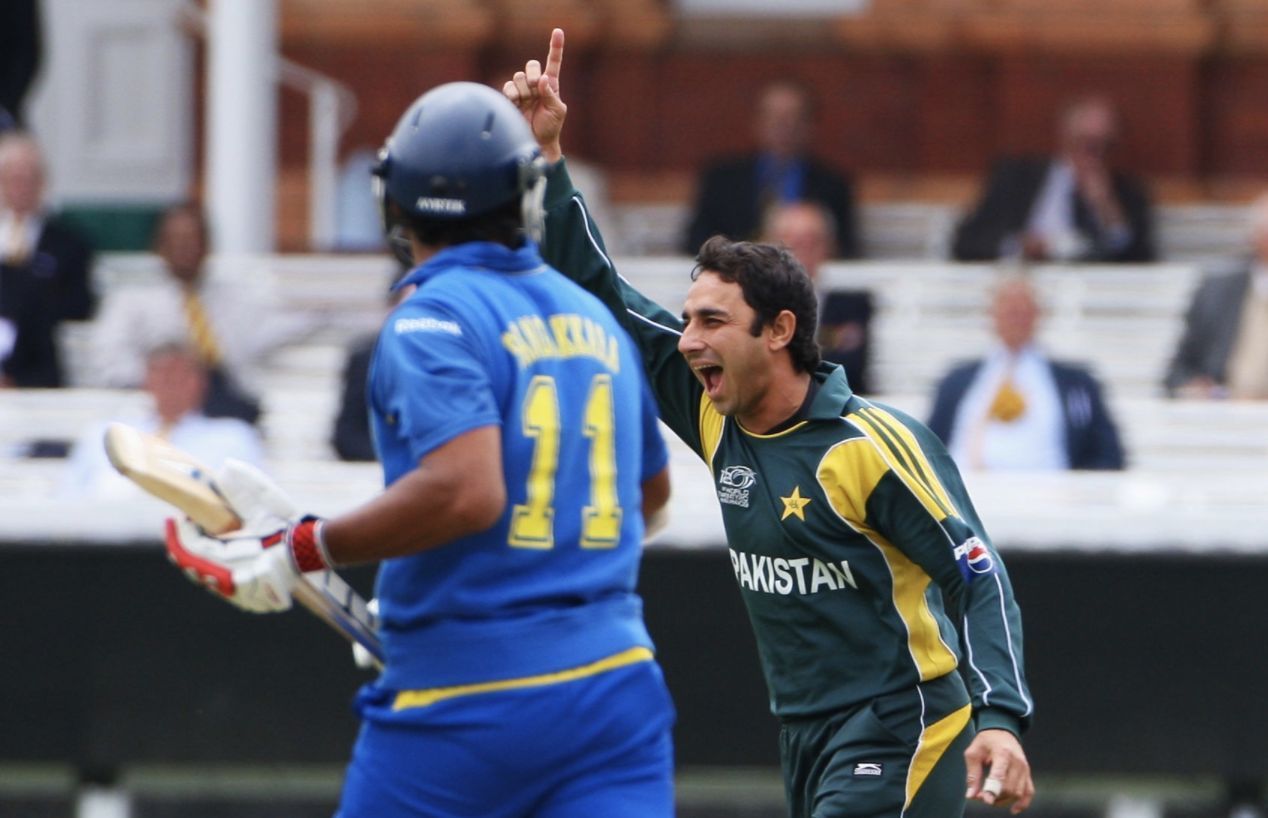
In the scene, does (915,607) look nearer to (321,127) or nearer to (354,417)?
(354,417)

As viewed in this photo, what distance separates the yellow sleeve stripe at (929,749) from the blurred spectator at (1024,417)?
3.38m

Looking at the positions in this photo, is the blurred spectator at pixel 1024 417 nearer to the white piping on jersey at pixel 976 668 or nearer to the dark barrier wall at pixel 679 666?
the dark barrier wall at pixel 679 666

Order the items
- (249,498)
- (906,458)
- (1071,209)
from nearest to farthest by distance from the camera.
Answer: (249,498)
(906,458)
(1071,209)

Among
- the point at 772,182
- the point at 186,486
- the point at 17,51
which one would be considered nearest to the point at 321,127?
the point at 17,51

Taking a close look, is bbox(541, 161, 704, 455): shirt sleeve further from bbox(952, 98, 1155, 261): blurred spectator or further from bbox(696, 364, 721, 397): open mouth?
bbox(952, 98, 1155, 261): blurred spectator

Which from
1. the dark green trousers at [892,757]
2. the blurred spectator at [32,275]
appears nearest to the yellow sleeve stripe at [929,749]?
the dark green trousers at [892,757]

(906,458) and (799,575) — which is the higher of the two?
(906,458)

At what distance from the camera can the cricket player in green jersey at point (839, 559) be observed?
4.09 metres

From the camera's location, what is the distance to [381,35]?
11.2m

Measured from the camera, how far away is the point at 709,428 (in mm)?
4457

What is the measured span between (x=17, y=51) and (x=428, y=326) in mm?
7374

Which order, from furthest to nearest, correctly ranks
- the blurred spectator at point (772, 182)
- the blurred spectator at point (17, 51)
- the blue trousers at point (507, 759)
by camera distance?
the blurred spectator at point (17, 51) < the blurred spectator at point (772, 182) < the blue trousers at point (507, 759)

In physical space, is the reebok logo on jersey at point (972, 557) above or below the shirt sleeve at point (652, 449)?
below

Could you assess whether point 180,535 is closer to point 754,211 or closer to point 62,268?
point 62,268
